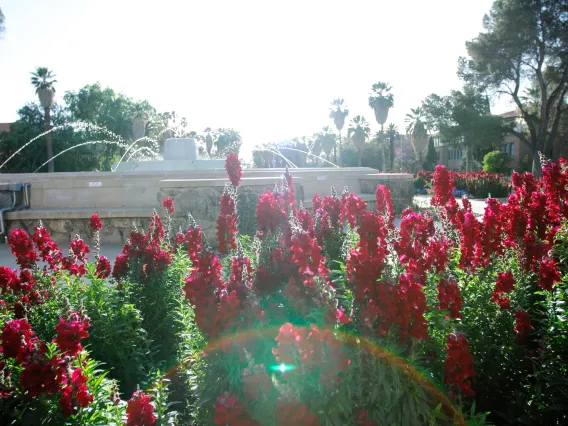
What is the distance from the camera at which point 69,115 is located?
38156mm

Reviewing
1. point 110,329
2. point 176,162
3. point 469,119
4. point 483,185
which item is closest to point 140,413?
point 110,329

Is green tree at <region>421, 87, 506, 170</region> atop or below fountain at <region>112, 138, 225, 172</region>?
atop

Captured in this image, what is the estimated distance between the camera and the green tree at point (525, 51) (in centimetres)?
2723

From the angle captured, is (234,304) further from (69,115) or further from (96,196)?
(69,115)

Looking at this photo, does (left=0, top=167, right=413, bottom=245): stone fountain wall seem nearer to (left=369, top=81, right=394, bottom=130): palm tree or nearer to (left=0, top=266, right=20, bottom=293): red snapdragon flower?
(left=0, top=266, right=20, bottom=293): red snapdragon flower

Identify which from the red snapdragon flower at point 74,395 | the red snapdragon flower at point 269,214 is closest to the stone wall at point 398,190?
the red snapdragon flower at point 269,214

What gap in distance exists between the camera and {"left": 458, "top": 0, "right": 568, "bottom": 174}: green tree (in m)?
27.2

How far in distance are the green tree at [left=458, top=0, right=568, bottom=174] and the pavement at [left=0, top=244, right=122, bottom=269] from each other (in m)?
27.0

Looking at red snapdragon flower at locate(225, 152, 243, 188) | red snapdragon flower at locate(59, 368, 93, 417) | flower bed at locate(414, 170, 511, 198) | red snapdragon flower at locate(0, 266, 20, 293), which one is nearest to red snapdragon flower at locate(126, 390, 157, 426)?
red snapdragon flower at locate(59, 368, 93, 417)

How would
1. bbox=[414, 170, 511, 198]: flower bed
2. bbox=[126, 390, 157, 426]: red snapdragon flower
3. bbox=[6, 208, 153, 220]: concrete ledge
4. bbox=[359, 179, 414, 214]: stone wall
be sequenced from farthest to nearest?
bbox=[414, 170, 511, 198]: flower bed, bbox=[359, 179, 414, 214]: stone wall, bbox=[6, 208, 153, 220]: concrete ledge, bbox=[126, 390, 157, 426]: red snapdragon flower

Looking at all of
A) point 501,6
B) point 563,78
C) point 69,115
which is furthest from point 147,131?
point 563,78

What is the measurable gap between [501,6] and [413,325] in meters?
31.8

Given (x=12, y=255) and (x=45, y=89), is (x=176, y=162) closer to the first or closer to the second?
(x=12, y=255)

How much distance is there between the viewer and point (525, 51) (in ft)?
92.5
